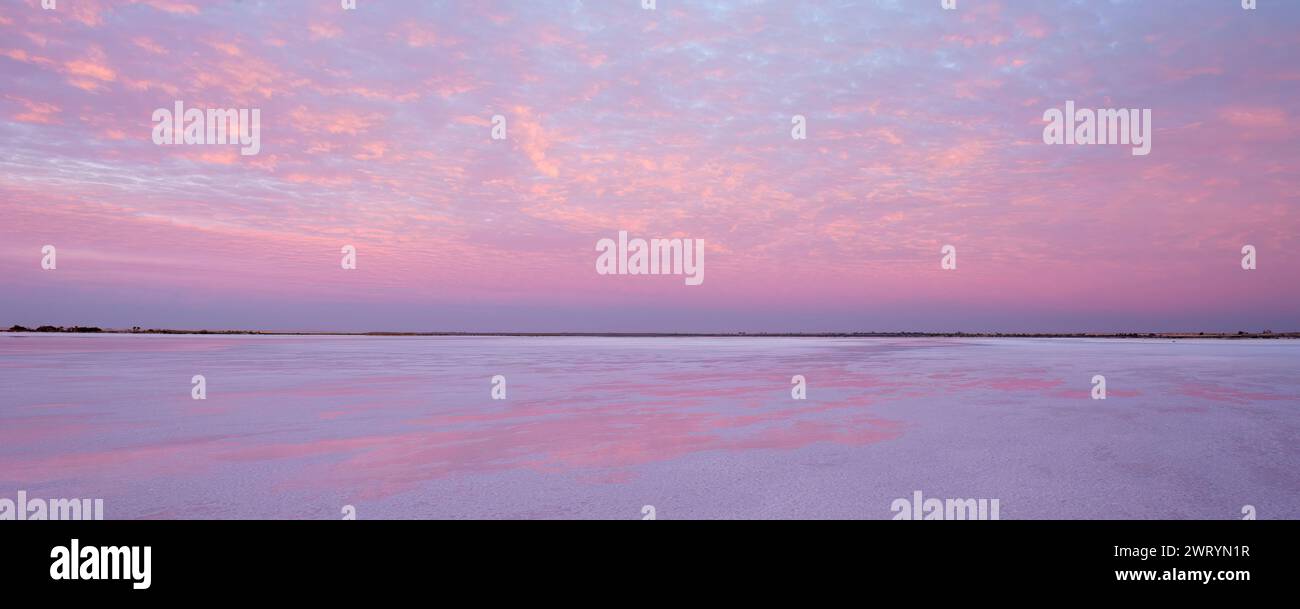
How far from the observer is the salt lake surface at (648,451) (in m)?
4.93

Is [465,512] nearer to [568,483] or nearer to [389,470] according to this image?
[568,483]

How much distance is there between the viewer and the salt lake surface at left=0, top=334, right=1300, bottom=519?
16.2ft

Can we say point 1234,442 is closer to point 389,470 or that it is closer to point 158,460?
point 389,470

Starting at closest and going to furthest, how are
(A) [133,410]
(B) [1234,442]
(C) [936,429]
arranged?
(B) [1234,442] → (C) [936,429] → (A) [133,410]

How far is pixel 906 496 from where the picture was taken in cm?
518

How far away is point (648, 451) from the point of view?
22.4ft

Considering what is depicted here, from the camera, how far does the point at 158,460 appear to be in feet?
20.8

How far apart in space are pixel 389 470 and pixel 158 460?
243 centimetres
